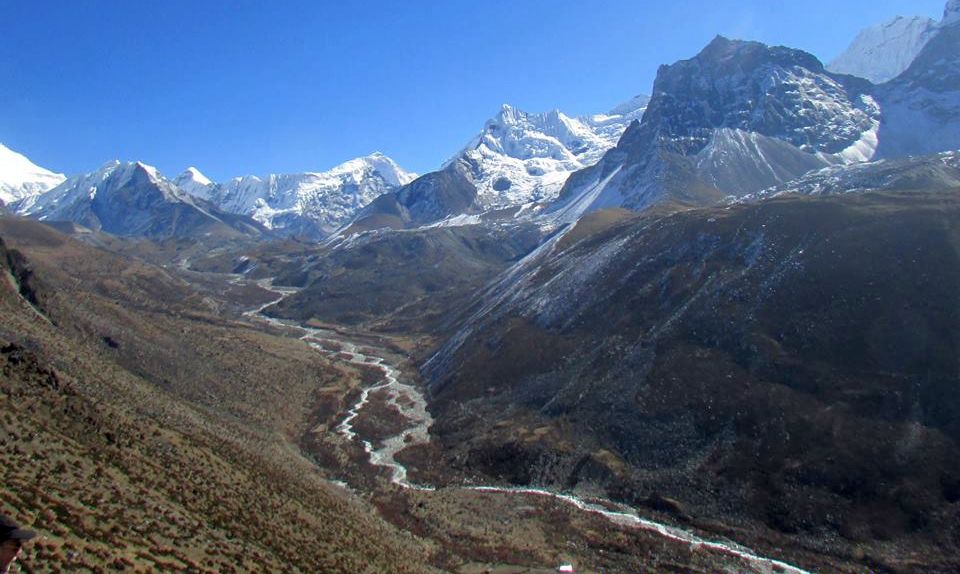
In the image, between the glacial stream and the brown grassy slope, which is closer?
the brown grassy slope

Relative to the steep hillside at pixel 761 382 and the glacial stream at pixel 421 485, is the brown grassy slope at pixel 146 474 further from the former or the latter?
the steep hillside at pixel 761 382

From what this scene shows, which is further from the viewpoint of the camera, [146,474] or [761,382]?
[761,382]

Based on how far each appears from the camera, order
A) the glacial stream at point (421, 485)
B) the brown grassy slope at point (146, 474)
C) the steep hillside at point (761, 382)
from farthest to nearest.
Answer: the steep hillside at point (761, 382), the glacial stream at point (421, 485), the brown grassy slope at point (146, 474)

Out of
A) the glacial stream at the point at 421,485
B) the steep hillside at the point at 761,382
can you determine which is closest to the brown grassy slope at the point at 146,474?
the glacial stream at the point at 421,485

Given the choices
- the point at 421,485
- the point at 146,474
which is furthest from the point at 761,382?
the point at 146,474

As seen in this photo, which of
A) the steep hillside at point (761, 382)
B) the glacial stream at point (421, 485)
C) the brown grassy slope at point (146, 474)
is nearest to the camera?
the brown grassy slope at point (146, 474)

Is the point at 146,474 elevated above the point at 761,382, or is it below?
below

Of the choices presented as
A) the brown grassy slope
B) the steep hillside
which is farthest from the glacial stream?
the brown grassy slope

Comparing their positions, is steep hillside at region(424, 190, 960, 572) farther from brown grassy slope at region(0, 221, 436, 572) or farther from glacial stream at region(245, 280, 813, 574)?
brown grassy slope at region(0, 221, 436, 572)

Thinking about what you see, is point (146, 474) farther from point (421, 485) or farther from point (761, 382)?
point (761, 382)
